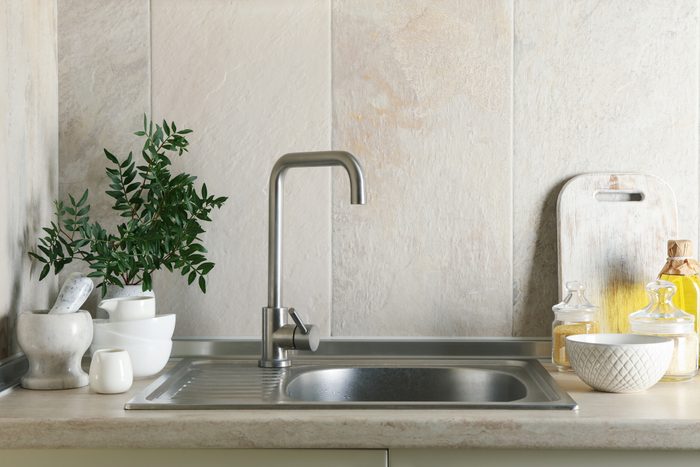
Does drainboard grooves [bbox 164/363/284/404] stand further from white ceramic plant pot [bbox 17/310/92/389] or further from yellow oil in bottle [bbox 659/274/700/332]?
yellow oil in bottle [bbox 659/274/700/332]

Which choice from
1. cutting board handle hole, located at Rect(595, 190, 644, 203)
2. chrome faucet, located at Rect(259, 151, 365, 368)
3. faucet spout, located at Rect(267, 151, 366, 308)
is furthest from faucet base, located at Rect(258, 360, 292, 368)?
cutting board handle hole, located at Rect(595, 190, 644, 203)

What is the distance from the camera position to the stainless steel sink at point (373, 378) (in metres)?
1.33

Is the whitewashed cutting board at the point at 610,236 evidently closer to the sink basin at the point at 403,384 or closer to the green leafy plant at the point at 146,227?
the sink basin at the point at 403,384

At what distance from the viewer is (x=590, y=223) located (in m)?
1.55

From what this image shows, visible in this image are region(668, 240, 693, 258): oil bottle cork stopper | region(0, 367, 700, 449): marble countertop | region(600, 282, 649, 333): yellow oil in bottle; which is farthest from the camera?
region(600, 282, 649, 333): yellow oil in bottle

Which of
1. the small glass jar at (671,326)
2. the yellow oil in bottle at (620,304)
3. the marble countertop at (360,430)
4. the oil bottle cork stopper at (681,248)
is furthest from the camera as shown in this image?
the yellow oil in bottle at (620,304)

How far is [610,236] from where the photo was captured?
5.08 feet

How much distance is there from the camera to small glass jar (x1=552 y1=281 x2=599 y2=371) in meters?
1.42

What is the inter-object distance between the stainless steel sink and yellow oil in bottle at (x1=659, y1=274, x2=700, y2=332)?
0.30 m

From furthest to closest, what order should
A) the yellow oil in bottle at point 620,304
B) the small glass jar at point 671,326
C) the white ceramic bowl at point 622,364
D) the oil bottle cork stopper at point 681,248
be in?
the yellow oil in bottle at point 620,304
the oil bottle cork stopper at point 681,248
the small glass jar at point 671,326
the white ceramic bowl at point 622,364

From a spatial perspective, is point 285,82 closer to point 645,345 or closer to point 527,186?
point 527,186

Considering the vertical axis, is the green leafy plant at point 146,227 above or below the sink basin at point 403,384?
above

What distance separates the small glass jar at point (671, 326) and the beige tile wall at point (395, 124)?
0.24 metres

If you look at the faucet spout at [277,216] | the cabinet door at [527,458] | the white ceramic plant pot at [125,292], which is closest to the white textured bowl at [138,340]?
the white ceramic plant pot at [125,292]
